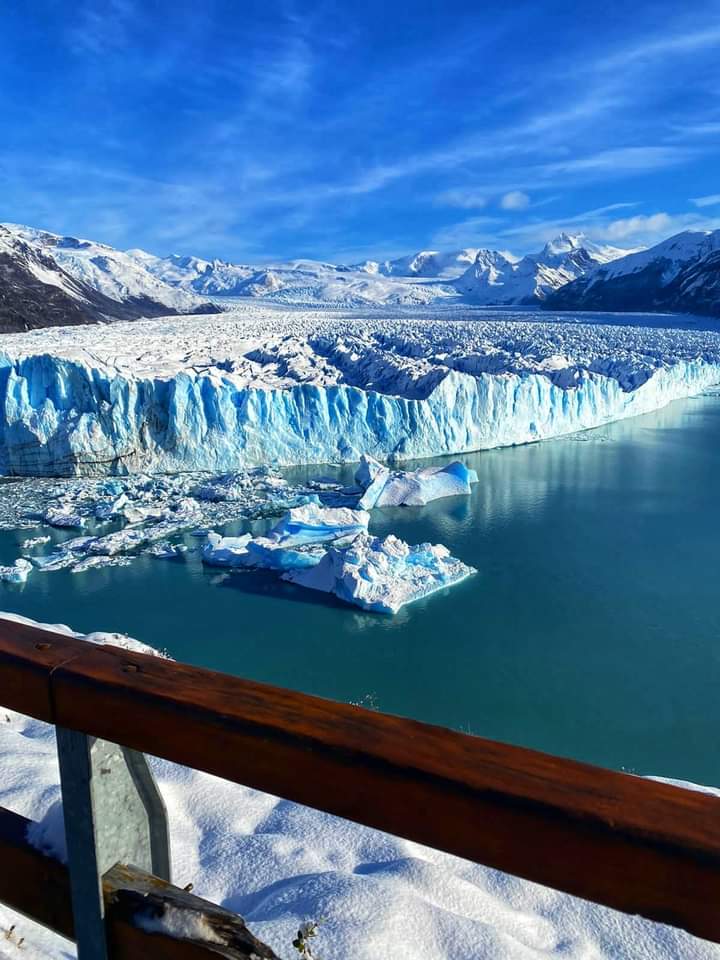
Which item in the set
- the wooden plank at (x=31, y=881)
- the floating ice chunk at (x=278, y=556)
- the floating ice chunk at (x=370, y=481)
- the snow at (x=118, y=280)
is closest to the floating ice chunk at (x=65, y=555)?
the floating ice chunk at (x=278, y=556)

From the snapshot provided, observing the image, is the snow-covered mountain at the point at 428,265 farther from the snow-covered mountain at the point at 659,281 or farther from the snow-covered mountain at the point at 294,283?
the snow-covered mountain at the point at 659,281

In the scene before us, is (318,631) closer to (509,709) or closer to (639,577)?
(509,709)

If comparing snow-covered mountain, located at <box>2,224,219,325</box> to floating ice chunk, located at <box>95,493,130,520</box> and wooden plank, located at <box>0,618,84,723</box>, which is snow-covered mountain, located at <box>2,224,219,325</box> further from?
wooden plank, located at <box>0,618,84,723</box>

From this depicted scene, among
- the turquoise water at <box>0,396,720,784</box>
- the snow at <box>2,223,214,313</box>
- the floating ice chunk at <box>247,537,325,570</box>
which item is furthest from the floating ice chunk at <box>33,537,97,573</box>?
the snow at <box>2,223,214,313</box>

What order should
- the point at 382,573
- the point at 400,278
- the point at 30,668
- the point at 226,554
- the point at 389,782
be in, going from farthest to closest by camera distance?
the point at 400,278, the point at 226,554, the point at 382,573, the point at 30,668, the point at 389,782

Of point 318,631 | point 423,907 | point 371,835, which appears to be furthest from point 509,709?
point 423,907

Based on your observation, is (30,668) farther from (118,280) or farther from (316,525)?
(118,280)

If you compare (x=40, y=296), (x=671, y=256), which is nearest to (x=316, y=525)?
(x=40, y=296)
